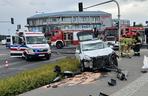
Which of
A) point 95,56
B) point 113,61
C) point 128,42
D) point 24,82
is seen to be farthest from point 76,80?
point 128,42

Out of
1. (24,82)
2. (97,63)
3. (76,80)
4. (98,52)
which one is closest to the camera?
(24,82)

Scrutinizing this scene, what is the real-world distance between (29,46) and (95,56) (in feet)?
46.5

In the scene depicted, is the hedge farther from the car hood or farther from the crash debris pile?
the car hood

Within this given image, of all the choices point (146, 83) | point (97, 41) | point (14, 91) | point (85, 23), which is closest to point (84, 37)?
point (97, 41)

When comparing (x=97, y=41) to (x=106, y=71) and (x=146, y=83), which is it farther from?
(x=146, y=83)

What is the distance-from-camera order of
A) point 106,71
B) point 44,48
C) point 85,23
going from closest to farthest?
1. point 106,71
2. point 44,48
3. point 85,23

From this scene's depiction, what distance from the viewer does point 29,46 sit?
1516 inches

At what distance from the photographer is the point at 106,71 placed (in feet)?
80.2

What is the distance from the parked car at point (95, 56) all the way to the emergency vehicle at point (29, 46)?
1090cm

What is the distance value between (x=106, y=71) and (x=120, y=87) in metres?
7.10

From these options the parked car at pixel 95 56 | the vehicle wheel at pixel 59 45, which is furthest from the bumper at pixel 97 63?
the vehicle wheel at pixel 59 45

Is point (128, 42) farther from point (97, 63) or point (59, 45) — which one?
point (59, 45)

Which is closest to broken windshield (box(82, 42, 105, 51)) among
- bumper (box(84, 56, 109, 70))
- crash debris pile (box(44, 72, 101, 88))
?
bumper (box(84, 56, 109, 70))

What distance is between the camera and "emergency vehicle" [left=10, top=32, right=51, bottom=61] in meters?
38.2
